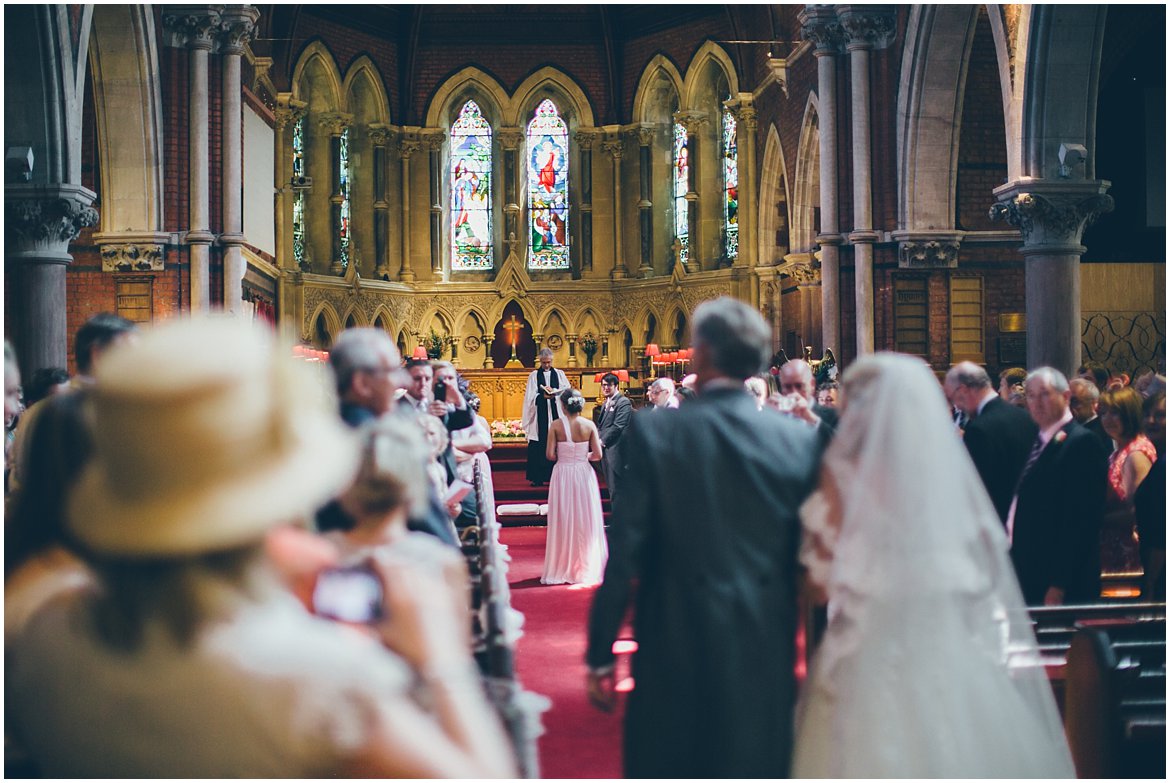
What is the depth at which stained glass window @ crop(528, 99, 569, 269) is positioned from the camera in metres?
25.8

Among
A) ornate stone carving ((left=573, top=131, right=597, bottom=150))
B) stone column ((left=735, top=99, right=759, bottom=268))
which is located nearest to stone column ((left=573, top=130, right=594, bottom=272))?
ornate stone carving ((left=573, top=131, right=597, bottom=150))

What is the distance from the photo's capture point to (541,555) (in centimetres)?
1174

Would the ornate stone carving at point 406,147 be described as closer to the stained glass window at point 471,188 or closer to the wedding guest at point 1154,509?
the stained glass window at point 471,188

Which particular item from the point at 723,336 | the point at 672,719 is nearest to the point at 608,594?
the point at 672,719

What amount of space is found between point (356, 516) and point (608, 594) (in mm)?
899

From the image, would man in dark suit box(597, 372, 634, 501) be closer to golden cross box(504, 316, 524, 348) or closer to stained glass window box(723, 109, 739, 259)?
stained glass window box(723, 109, 739, 259)

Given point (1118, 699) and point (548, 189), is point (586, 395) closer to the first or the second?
point (548, 189)

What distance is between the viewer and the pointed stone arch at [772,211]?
2122cm

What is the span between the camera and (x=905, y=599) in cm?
315

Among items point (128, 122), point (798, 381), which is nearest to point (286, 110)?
point (128, 122)

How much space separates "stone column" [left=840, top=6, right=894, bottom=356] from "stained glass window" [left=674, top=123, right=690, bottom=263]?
926 cm

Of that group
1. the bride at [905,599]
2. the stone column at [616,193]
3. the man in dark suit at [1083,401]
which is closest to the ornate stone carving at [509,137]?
the stone column at [616,193]

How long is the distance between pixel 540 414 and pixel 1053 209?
672 centimetres

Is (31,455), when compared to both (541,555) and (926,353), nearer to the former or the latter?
(541,555)
